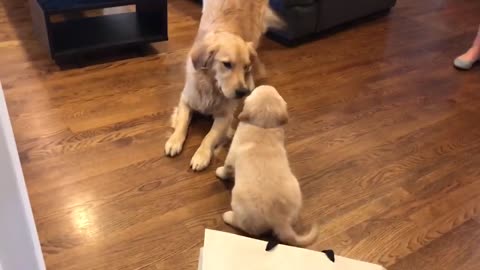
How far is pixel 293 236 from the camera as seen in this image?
5.07 ft

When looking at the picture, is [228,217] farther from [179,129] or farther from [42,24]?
[42,24]

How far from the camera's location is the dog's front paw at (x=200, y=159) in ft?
6.32

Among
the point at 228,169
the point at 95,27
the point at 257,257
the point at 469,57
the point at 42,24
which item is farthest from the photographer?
the point at 469,57

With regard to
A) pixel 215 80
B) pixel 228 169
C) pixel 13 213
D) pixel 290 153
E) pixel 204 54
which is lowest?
pixel 290 153

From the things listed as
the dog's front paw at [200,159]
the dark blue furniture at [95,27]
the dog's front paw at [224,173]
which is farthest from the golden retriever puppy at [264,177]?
the dark blue furniture at [95,27]

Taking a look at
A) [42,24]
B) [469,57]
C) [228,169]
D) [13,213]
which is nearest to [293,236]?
[228,169]

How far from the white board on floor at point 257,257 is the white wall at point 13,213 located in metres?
0.62

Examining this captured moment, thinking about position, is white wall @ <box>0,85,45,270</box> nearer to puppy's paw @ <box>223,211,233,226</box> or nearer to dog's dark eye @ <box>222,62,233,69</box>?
puppy's paw @ <box>223,211,233,226</box>

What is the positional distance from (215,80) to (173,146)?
1.14 feet

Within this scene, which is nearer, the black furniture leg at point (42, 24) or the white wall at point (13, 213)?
the white wall at point (13, 213)

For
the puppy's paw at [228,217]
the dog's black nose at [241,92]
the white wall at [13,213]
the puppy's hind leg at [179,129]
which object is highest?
the white wall at [13,213]

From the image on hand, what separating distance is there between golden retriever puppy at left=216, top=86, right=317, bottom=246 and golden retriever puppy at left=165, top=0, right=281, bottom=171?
342mm

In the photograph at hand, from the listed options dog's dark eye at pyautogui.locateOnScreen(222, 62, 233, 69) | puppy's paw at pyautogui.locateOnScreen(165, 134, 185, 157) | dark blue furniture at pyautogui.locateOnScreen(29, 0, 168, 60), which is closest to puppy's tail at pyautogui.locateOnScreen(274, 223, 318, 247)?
puppy's paw at pyautogui.locateOnScreen(165, 134, 185, 157)

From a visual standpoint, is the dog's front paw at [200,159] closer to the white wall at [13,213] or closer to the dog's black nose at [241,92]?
the dog's black nose at [241,92]
